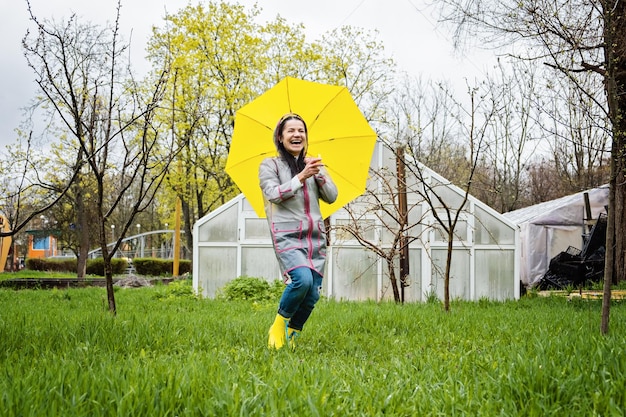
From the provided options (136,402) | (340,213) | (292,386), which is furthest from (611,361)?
(340,213)

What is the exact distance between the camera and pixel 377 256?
1186 centimetres

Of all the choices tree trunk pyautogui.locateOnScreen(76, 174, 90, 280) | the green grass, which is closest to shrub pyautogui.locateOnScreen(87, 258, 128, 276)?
tree trunk pyautogui.locateOnScreen(76, 174, 90, 280)

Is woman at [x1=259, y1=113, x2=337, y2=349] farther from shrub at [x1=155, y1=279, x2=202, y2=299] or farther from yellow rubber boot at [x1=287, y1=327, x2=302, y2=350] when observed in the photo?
shrub at [x1=155, y1=279, x2=202, y2=299]

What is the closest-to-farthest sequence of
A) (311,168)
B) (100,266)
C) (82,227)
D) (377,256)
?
(311,168), (377,256), (82,227), (100,266)

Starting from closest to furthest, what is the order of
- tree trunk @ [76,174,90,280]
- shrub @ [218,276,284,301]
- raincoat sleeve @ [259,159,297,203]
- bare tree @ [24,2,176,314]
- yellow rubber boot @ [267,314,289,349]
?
raincoat sleeve @ [259,159,297,203]
yellow rubber boot @ [267,314,289,349]
bare tree @ [24,2,176,314]
shrub @ [218,276,284,301]
tree trunk @ [76,174,90,280]

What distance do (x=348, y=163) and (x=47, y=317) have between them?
342cm

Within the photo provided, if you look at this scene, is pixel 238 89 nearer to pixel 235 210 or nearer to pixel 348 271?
pixel 235 210

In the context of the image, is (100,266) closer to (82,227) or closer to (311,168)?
(82,227)

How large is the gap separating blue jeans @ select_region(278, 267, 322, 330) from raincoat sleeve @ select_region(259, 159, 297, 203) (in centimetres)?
52

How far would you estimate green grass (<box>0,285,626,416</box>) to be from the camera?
240 cm

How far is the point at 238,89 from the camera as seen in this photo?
19.2 metres

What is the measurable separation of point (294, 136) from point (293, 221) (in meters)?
0.68

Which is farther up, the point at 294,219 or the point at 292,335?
the point at 294,219

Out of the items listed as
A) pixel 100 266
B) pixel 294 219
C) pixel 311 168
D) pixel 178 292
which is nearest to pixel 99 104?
pixel 178 292
